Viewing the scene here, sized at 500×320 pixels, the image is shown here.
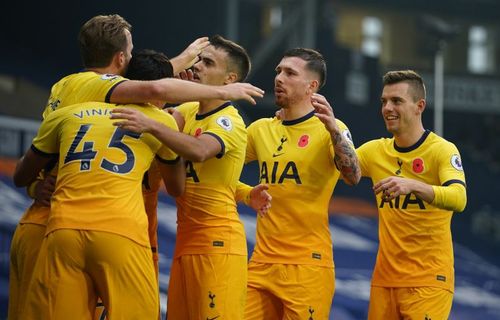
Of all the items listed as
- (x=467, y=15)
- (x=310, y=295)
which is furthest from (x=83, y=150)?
(x=467, y=15)

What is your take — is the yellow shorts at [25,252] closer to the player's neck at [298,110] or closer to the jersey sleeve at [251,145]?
the jersey sleeve at [251,145]

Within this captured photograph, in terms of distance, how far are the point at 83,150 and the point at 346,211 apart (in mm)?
12709

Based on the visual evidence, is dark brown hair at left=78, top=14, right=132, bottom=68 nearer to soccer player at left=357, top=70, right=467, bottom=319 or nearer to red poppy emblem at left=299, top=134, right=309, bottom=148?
red poppy emblem at left=299, top=134, right=309, bottom=148

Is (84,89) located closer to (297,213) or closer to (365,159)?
(297,213)

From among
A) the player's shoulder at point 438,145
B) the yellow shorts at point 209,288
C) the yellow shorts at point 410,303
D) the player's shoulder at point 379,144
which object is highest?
the player's shoulder at point 438,145

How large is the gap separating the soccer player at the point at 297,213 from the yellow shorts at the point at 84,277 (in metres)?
1.66

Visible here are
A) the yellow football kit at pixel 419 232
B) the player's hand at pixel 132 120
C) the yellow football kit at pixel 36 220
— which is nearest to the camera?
the player's hand at pixel 132 120

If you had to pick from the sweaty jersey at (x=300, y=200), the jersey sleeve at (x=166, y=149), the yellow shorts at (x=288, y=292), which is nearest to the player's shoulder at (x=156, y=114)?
the jersey sleeve at (x=166, y=149)

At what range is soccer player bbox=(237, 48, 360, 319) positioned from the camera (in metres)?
6.83

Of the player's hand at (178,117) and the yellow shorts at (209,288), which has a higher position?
the player's hand at (178,117)

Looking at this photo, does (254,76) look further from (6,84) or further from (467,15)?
(467,15)

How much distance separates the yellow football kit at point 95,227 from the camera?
535 centimetres

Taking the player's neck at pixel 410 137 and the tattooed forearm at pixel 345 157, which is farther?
the player's neck at pixel 410 137

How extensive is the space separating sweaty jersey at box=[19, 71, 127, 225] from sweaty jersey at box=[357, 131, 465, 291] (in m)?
2.55
